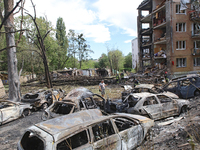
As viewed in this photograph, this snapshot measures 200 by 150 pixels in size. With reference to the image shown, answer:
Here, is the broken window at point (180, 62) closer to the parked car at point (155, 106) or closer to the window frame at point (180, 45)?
the window frame at point (180, 45)

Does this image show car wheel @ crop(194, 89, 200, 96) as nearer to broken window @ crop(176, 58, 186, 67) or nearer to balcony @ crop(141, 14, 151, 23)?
broken window @ crop(176, 58, 186, 67)

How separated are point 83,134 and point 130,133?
131cm

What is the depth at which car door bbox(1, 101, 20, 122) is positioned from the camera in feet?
25.0

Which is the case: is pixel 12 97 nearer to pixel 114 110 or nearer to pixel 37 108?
pixel 37 108

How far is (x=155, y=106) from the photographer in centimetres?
662

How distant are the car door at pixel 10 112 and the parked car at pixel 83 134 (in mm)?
4847

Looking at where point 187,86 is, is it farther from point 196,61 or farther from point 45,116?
point 196,61

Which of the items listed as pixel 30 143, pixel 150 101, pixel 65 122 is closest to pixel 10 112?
pixel 30 143

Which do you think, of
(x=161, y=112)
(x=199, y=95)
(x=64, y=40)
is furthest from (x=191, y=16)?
(x=64, y=40)

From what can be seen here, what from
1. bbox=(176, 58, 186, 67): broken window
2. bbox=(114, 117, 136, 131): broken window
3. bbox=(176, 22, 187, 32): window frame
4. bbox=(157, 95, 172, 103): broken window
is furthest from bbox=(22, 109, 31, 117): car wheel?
bbox=(176, 22, 187, 32): window frame

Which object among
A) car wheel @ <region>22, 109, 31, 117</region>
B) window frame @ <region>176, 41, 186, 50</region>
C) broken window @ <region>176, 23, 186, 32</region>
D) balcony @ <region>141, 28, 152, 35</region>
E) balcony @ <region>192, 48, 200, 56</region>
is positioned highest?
balcony @ <region>141, 28, 152, 35</region>

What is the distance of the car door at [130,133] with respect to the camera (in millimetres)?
3895

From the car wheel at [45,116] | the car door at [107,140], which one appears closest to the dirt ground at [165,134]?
the car door at [107,140]

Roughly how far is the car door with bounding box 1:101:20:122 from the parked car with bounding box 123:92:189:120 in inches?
245
